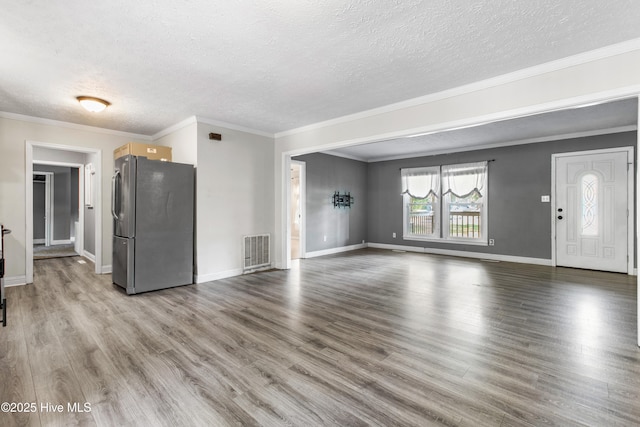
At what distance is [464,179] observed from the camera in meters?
7.07

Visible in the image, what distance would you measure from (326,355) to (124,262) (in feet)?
10.6

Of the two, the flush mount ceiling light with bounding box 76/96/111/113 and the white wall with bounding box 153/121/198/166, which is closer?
the flush mount ceiling light with bounding box 76/96/111/113

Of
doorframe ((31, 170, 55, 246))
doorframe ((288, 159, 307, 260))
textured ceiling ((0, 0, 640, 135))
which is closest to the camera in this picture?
textured ceiling ((0, 0, 640, 135))

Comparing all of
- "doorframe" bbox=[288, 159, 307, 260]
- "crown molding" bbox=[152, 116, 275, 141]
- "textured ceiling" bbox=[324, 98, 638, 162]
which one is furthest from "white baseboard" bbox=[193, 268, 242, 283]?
"textured ceiling" bbox=[324, 98, 638, 162]

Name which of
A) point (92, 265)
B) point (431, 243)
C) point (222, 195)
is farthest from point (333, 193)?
point (92, 265)

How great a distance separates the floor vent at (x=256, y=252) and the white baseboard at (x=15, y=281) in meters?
3.19

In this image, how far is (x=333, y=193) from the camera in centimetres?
769

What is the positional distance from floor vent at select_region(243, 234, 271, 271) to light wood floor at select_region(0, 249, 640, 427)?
0.95m

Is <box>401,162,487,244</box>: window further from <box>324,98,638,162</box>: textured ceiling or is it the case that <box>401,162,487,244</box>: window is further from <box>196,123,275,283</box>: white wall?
<box>196,123,275,283</box>: white wall

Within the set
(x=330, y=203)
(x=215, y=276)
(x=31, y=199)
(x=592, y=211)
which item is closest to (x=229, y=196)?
(x=215, y=276)

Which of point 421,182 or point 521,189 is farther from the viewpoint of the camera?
point 421,182

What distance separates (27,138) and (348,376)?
5656 millimetres

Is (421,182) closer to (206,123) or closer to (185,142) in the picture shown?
(206,123)

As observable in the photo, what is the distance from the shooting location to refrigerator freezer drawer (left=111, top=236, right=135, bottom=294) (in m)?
4.01
